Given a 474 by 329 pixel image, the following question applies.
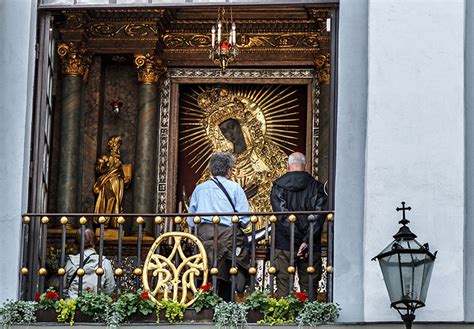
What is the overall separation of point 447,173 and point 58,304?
356cm

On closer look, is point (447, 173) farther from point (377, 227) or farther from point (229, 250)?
point (229, 250)

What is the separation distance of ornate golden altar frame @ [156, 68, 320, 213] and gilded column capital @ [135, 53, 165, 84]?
285 millimetres

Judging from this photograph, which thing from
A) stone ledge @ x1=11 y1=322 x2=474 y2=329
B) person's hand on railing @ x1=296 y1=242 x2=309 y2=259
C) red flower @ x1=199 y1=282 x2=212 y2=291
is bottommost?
stone ledge @ x1=11 y1=322 x2=474 y2=329

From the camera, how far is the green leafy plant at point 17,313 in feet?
48.4

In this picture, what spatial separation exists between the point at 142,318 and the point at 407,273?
2634mm

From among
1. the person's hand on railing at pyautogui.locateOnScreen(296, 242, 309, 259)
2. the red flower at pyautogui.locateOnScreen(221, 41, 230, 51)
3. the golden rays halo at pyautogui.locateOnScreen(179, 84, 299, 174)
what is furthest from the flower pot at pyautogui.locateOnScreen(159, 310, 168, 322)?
the golden rays halo at pyautogui.locateOnScreen(179, 84, 299, 174)

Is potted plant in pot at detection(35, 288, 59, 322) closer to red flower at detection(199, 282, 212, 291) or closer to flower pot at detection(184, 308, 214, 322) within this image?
flower pot at detection(184, 308, 214, 322)

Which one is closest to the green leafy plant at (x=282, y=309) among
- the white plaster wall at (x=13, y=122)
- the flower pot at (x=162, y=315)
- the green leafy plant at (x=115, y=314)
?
the flower pot at (x=162, y=315)

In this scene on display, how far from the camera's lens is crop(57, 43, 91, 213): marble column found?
1955 centimetres

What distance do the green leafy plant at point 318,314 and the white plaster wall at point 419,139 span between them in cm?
36

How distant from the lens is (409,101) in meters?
14.5

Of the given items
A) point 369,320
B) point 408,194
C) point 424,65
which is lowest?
point 369,320

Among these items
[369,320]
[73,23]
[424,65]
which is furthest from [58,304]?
[73,23]

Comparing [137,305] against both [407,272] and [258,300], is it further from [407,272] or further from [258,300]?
[407,272]
